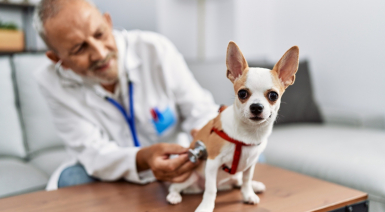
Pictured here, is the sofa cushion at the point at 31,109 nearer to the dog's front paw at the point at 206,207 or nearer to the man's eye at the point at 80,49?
the man's eye at the point at 80,49

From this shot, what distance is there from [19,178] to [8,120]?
1.47ft

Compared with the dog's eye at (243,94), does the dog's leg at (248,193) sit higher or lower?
lower

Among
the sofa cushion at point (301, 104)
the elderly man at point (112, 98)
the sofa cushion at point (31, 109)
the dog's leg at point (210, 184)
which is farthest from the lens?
the sofa cushion at point (301, 104)

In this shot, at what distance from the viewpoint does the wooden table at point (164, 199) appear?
2.39 ft

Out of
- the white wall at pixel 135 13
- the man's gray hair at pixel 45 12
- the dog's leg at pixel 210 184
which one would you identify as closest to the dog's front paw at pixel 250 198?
the dog's leg at pixel 210 184

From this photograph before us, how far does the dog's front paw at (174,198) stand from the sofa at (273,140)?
71 cm

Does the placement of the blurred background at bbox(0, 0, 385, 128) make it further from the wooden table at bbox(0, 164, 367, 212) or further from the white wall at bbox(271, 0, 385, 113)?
the wooden table at bbox(0, 164, 367, 212)

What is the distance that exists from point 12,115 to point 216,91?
45.9 inches

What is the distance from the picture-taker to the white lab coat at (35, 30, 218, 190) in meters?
1.11

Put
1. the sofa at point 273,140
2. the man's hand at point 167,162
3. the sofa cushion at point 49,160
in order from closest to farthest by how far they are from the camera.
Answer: the man's hand at point 167,162 < the sofa at point 273,140 < the sofa cushion at point 49,160

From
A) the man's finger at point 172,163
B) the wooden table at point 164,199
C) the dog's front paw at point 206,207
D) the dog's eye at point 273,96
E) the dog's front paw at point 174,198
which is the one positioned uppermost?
the dog's eye at point 273,96

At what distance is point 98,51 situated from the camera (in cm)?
101

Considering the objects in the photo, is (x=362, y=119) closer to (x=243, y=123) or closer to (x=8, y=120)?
(x=243, y=123)

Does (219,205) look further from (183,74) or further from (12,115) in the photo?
(12,115)
